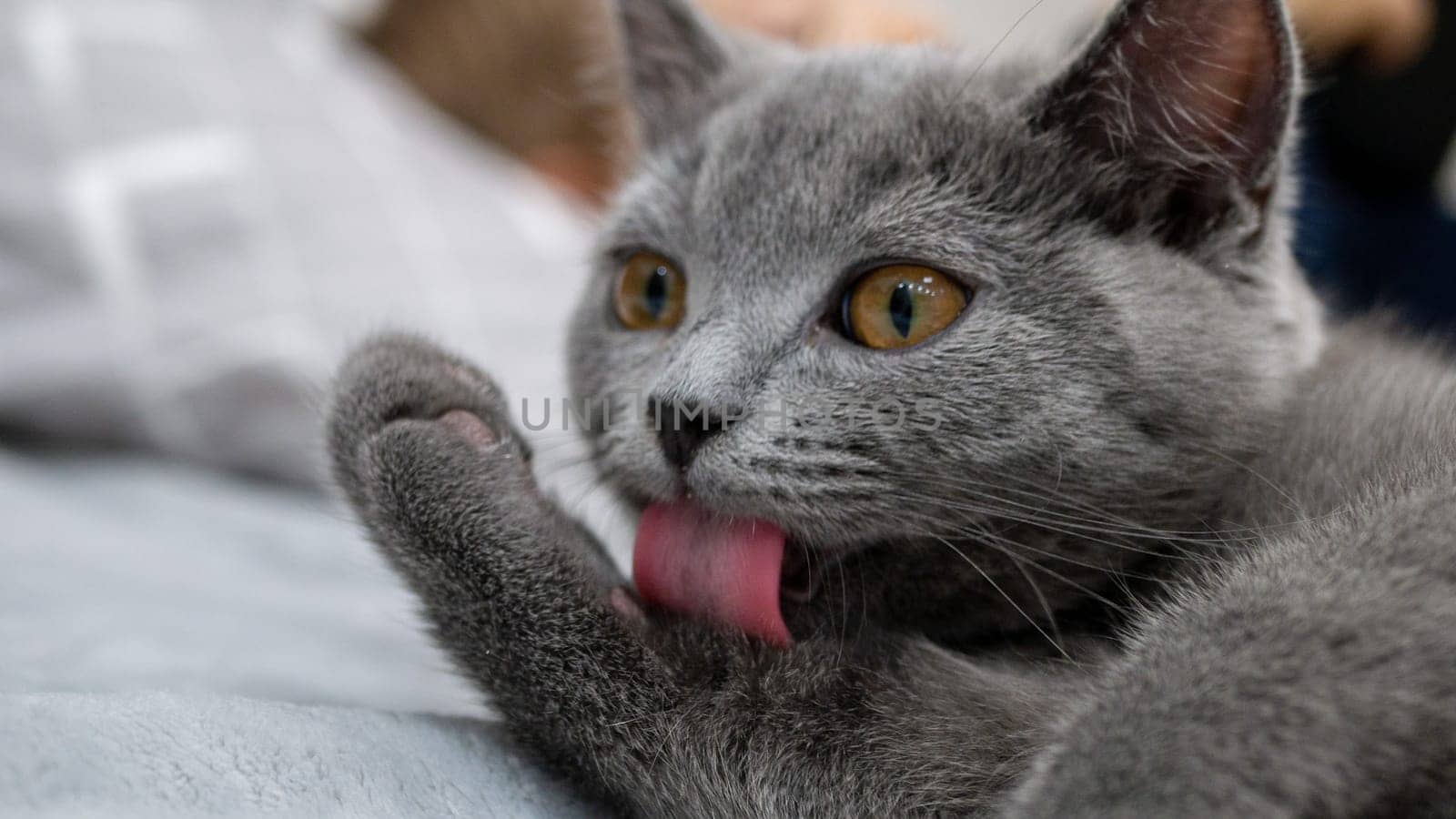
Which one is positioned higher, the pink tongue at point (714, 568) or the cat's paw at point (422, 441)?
the cat's paw at point (422, 441)

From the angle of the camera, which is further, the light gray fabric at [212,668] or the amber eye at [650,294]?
the amber eye at [650,294]

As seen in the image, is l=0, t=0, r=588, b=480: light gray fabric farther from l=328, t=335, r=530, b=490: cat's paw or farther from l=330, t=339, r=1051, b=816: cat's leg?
l=330, t=339, r=1051, b=816: cat's leg

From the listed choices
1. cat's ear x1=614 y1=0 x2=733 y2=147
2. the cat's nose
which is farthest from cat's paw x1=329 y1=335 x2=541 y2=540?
cat's ear x1=614 y1=0 x2=733 y2=147

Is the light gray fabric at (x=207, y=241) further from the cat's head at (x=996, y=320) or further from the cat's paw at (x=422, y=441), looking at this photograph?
the cat's head at (x=996, y=320)

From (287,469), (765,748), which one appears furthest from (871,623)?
(287,469)

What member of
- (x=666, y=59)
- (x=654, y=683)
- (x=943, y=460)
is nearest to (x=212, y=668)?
(x=654, y=683)

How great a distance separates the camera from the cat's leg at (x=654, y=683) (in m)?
0.66

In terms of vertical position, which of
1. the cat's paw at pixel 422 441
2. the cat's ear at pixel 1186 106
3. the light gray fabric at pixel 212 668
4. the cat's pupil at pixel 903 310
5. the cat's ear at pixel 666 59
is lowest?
the light gray fabric at pixel 212 668

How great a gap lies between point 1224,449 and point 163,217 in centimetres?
133

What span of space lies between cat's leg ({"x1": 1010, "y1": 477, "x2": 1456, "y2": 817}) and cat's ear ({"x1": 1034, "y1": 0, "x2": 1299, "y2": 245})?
280 millimetres

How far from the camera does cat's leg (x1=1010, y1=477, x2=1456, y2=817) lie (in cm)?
51

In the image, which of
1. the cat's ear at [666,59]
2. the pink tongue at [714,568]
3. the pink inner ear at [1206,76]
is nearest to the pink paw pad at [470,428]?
the pink tongue at [714,568]

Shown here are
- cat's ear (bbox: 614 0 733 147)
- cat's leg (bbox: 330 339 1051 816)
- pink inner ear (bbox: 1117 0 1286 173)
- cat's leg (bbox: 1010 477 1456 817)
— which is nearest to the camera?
cat's leg (bbox: 1010 477 1456 817)

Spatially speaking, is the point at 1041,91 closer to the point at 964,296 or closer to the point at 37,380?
the point at 964,296
